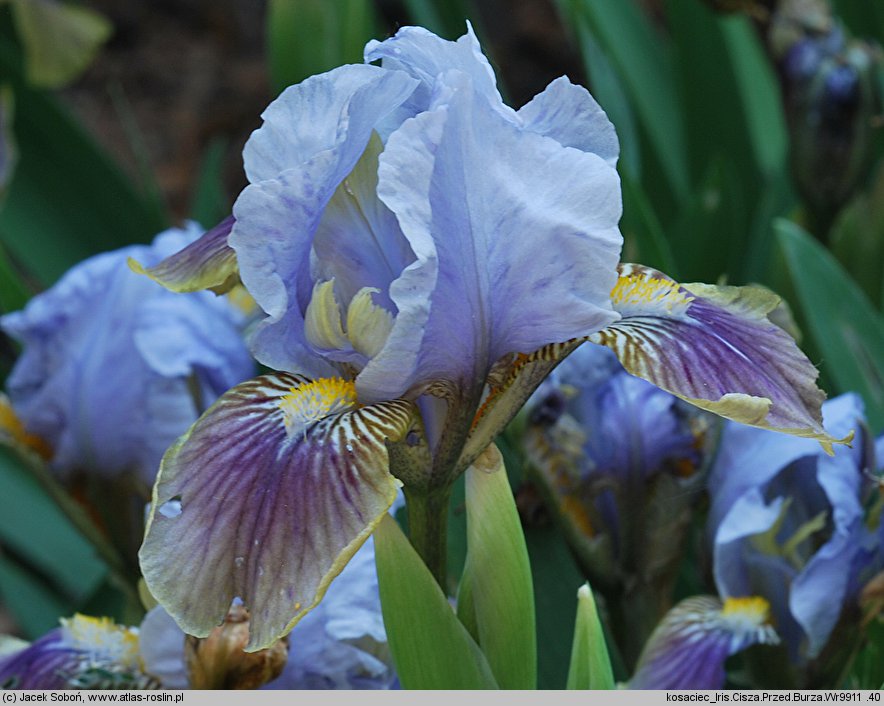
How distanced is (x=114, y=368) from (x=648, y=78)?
977mm

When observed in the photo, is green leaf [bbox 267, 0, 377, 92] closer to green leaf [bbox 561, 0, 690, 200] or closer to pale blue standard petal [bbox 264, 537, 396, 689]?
green leaf [bbox 561, 0, 690, 200]

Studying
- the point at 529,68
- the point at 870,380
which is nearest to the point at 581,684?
the point at 870,380

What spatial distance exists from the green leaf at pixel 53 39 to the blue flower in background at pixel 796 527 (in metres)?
1.17

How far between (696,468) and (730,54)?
2.66ft

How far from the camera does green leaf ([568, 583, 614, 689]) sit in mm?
620

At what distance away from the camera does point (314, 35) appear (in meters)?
1.27

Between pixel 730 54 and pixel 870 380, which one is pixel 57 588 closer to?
pixel 870 380

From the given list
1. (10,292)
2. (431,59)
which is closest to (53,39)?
(10,292)

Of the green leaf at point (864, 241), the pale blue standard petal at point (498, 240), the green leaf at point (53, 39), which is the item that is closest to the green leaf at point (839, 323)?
the green leaf at point (864, 241)

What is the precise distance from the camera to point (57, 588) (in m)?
1.42

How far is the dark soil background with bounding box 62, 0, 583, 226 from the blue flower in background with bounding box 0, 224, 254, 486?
1.60 metres

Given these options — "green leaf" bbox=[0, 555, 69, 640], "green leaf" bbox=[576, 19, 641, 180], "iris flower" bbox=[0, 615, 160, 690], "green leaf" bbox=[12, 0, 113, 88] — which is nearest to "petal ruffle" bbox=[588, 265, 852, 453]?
"iris flower" bbox=[0, 615, 160, 690]

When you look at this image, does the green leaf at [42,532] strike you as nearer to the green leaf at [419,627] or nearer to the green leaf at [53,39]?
the green leaf at [53,39]

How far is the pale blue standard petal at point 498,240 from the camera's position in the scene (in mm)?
527
